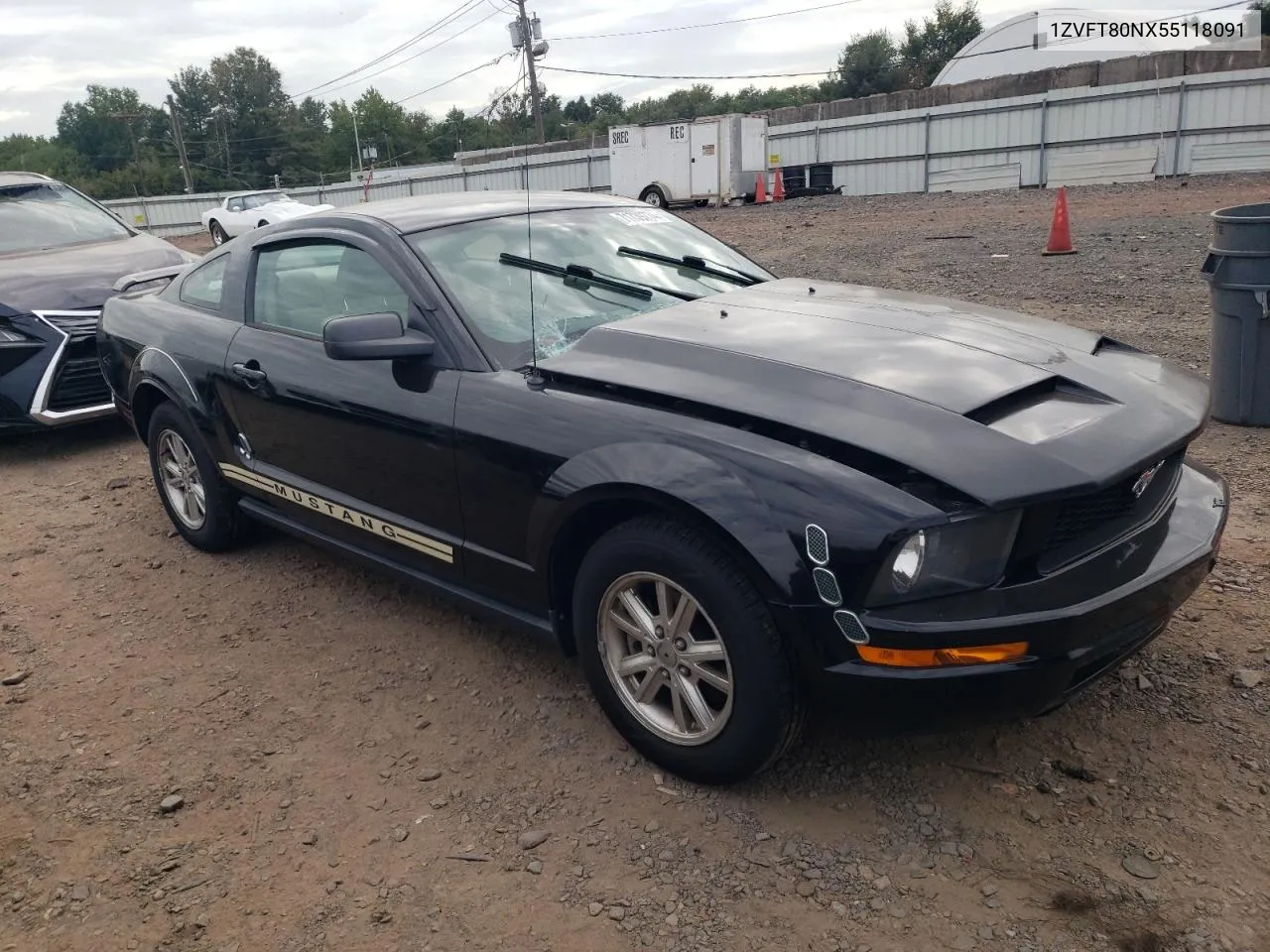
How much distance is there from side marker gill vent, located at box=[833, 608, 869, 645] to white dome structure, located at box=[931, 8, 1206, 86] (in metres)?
32.0

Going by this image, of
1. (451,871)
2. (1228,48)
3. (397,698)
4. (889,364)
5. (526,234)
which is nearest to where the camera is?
(451,871)

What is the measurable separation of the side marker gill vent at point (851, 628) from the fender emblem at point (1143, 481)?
87 cm

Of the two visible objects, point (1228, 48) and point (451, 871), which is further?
point (1228, 48)

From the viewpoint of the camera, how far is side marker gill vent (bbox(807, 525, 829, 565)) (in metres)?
2.28

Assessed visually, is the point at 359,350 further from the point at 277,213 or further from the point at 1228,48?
the point at 1228,48

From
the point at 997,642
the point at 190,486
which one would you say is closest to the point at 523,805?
the point at 997,642

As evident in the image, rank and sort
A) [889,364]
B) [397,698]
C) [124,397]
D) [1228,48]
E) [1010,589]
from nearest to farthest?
1. [1010,589]
2. [889,364]
3. [397,698]
4. [124,397]
5. [1228,48]

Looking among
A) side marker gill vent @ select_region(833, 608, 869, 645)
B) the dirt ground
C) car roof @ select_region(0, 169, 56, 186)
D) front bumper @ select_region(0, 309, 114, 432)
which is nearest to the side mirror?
the dirt ground

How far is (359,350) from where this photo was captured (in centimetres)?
305

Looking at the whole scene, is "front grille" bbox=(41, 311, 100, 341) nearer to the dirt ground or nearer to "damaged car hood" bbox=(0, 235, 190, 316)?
"damaged car hood" bbox=(0, 235, 190, 316)

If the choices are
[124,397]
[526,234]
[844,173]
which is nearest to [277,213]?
[844,173]

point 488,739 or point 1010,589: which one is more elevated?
point 1010,589

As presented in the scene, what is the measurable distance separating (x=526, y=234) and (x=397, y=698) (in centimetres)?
171

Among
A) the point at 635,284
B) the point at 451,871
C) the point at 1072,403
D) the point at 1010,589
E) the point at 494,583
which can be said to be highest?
the point at 635,284
